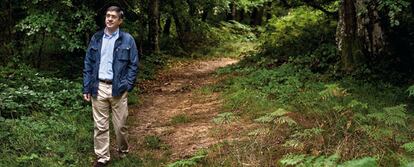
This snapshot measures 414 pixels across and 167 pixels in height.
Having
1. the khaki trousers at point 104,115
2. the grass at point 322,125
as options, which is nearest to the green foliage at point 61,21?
the grass at point 322,125

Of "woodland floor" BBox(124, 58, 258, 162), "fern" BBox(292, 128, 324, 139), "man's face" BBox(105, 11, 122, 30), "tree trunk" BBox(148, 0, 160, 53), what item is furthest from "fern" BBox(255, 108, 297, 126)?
"tree trunk" BBox(148, 0, 160, 53)

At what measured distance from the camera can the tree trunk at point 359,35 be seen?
34.7ft

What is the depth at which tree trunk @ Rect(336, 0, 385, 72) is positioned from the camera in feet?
34.7

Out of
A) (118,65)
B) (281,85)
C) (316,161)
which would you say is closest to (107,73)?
(118,65)

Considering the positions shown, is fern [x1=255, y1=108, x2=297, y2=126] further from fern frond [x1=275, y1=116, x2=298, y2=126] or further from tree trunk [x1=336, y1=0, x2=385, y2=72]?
tree trunk [x1=336, y1=0, x2=385, y2=72]

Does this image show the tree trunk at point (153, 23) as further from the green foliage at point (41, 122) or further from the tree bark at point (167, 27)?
A: the green foliage at point (41, 122)

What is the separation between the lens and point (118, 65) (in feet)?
21.3

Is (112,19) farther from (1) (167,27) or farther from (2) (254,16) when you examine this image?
(2) (254,16)

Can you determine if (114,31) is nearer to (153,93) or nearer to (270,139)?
(270,139)

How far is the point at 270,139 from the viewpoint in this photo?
6.59 metres

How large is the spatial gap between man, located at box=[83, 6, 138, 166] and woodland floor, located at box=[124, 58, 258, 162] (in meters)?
0.84

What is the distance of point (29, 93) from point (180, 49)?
1310cm

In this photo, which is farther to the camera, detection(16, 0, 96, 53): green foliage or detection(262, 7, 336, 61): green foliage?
detection(262, 7, 336, 61): green foliage

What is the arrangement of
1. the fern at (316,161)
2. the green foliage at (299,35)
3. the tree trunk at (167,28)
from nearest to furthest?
1. the fern at (316,161)
2. the green foliage at (299,35)
3. the tree trunk at (167,28)
